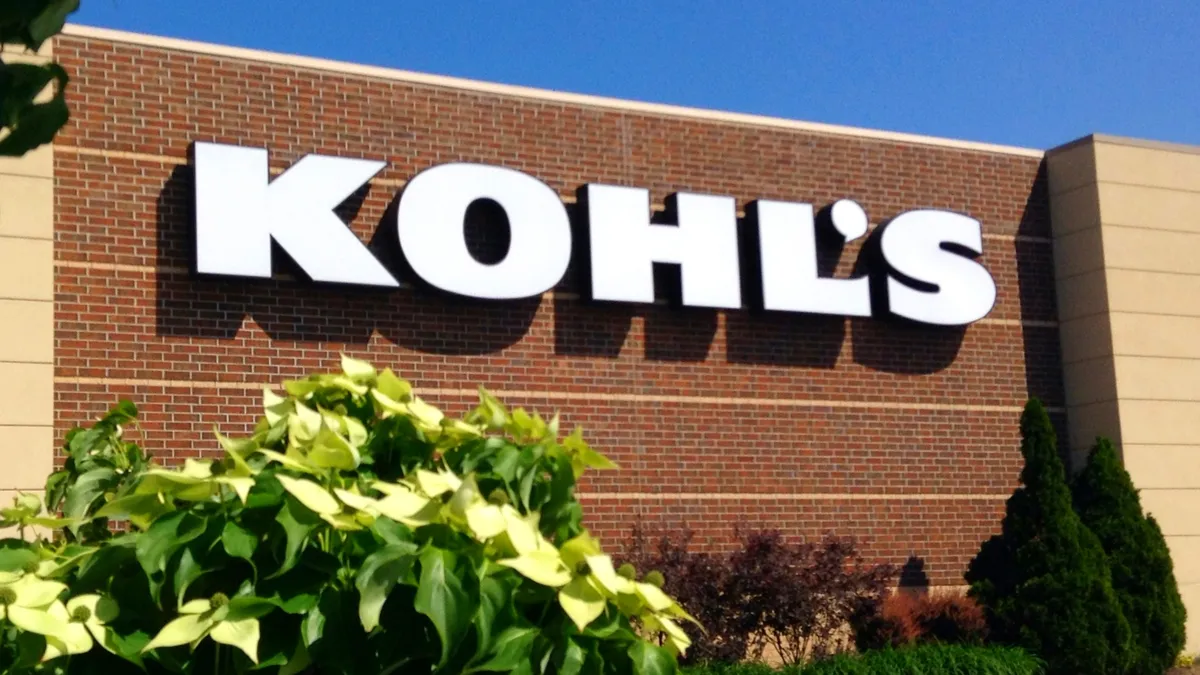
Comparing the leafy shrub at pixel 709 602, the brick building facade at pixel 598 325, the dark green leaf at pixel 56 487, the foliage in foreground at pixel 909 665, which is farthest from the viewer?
the leafy shrub at pixel 709 602

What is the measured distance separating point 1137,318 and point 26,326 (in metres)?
13.9

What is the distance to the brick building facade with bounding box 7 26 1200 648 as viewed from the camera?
1595 centimetres

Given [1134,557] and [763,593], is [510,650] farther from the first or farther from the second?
[1134,557]

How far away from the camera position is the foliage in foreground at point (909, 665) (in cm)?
1535

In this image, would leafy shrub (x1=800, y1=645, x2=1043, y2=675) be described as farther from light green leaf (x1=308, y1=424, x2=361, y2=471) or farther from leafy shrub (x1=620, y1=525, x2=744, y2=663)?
light green leaf (x1=308, y1=424, x2=361, y2=471)

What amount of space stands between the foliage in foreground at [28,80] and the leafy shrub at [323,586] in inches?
44.2

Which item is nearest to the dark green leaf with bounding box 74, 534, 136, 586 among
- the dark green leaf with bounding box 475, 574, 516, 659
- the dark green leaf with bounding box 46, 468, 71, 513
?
the dark green leaf with bounding box 475, 574, 516, 659

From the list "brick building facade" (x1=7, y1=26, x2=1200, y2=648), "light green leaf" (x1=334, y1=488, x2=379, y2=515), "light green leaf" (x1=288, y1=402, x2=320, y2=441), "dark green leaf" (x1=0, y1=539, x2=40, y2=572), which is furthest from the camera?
"brick building facade" (x1=7, y1=26, x2=1200, y2=648)

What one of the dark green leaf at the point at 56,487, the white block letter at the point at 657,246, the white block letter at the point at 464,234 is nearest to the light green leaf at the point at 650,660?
the dark green leaf at the point at 56,487

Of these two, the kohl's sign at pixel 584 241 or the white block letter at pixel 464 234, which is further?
the white block letter at pixel 464 234

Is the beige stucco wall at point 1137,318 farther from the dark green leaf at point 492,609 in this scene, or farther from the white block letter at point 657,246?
the dark green leaf at point 492,609

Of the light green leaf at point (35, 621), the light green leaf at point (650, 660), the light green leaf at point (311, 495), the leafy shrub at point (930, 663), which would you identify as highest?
the light green leaf at point (311, 495)

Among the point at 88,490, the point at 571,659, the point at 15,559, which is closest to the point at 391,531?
the point at 571,659

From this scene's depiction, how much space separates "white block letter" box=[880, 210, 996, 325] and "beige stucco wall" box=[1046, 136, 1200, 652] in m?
1.63
